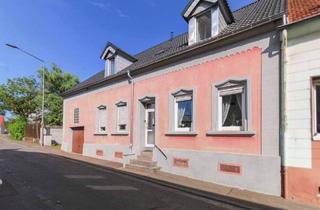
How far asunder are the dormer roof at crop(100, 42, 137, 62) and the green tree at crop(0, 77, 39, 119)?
26794 millimetres

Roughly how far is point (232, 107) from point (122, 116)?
8431mm

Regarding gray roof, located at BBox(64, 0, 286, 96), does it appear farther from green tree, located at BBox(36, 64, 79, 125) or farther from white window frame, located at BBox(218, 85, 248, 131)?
green tree, located at BBox(36, 64, 79, 125)

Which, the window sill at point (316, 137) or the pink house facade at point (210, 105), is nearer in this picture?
the window sill at point (316, 137)

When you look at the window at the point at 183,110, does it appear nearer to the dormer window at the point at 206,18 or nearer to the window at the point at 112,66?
the dormer window at the point at 206,18

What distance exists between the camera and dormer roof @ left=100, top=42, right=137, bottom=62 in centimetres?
2144

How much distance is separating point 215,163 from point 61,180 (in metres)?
5.28

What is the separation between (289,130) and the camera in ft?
33.5

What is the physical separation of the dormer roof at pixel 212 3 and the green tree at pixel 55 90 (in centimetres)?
2812

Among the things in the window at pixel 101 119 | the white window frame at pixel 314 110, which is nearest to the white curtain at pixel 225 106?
the white window frame at pixel 314 110

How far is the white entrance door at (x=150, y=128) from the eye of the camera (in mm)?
17266

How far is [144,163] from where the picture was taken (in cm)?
1566

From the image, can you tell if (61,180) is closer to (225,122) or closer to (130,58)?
(225,122)

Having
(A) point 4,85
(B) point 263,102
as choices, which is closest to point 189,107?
(B) point 263,102

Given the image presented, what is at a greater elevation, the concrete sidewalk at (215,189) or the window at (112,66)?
the window at (112,66)
